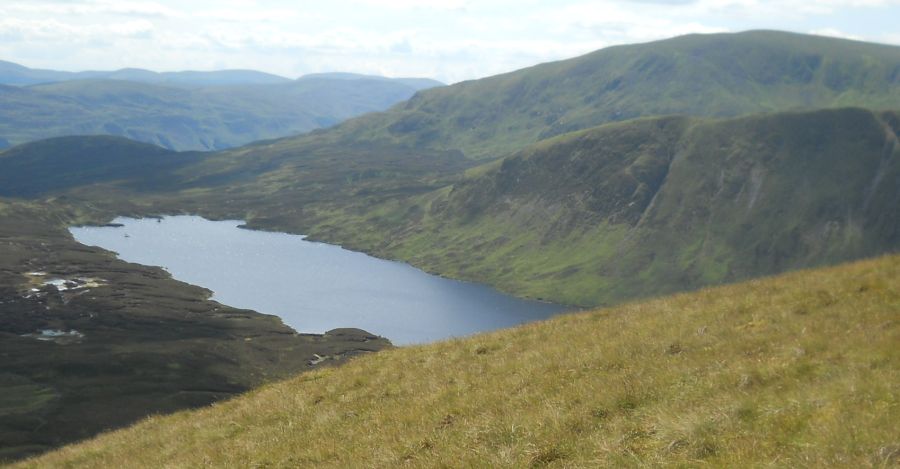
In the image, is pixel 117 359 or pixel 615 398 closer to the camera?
pixel 615 398

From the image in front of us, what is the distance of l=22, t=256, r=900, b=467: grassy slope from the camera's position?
556 inches

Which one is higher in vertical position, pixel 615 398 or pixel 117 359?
pixel 615 398

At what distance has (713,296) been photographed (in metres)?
29.0

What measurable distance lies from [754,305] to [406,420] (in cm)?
1278

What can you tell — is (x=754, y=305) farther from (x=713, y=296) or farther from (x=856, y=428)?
(x=856, y=428)

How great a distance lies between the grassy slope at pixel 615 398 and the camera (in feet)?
46.3

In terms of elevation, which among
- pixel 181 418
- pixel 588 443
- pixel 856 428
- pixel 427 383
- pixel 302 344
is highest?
pixel 856 428

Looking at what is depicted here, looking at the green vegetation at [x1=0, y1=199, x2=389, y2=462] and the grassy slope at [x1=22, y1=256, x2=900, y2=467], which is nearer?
the grassy slope at [x1=22, y1=256, x2=900, y2=467]

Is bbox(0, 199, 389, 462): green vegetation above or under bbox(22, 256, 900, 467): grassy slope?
under

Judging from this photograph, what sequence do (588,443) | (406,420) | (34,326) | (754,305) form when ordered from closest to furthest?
(588,443)
(406,420)
(754,305)
(34,326)

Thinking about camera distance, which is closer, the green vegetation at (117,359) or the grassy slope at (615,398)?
the grassy slope at (615,398)

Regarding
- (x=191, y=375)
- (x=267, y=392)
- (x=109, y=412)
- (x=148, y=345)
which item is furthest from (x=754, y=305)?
(x=148, y=345)

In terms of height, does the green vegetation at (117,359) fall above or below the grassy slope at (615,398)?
below

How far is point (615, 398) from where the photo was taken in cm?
1748
